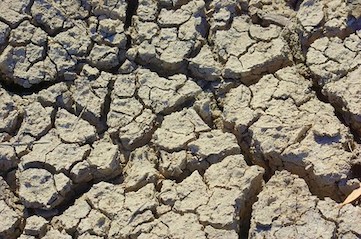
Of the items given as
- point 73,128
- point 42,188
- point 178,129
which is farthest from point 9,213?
point 178,129

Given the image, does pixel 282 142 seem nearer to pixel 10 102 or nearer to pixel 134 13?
pixel 134 13

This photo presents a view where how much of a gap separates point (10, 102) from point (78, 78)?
316 millimetres

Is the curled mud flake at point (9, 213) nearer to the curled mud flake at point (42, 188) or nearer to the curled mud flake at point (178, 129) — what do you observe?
the curled mud flake at point (42, 188)

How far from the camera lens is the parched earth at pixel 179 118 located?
2.50m

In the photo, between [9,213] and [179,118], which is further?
[179,118]

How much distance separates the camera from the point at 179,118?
8.88 ft

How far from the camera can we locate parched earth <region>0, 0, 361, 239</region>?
2496mm

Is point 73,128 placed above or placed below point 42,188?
above

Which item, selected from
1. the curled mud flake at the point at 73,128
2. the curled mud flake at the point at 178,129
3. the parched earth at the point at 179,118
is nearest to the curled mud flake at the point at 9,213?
the parched earth at the point at 179,118

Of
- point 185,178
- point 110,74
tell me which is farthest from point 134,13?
point 185,178

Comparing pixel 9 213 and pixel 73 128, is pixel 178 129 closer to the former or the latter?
pixel 73 128

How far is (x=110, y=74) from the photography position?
284 centimetres

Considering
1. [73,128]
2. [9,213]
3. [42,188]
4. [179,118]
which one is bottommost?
[9,213]

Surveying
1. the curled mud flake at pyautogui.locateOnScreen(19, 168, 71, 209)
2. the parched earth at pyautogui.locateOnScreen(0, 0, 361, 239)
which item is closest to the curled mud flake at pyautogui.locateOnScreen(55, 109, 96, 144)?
the parched earth at pyautogui.locateOnScreen(0, 0, 361, 239)
